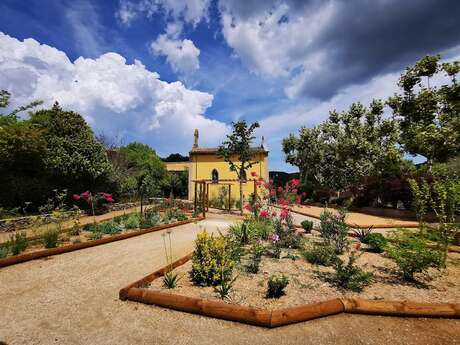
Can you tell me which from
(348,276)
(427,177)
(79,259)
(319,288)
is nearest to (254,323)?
(319,288)

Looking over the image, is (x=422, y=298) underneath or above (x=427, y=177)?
underneath

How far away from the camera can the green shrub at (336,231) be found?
20.2 feet

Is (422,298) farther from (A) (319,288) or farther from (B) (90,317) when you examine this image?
(B) (90,317)

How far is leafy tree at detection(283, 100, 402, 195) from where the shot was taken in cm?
1888

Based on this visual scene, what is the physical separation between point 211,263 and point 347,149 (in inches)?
756

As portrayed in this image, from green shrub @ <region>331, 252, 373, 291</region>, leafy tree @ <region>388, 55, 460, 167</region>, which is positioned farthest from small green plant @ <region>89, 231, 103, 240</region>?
leafy tree @ <region>388, 55, 460, 167</region>

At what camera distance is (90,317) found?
3322 millimetres

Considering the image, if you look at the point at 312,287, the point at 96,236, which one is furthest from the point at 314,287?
the point at 96,236

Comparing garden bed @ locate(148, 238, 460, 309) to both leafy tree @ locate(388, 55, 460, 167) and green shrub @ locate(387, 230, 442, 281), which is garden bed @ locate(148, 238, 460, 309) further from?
leafy tree @ locate(388, 55, 460, 167)

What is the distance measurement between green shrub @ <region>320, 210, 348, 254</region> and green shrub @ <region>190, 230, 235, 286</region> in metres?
3.05

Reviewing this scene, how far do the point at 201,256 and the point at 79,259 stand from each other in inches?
124

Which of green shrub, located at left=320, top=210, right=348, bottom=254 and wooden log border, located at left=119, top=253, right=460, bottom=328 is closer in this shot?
wooden log border, located at left=119, top=253, right=460, bottom=328

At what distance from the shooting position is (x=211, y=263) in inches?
167

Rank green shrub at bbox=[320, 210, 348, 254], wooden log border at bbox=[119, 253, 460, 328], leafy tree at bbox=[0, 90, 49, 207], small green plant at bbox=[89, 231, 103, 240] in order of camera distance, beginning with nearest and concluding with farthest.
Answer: wooden log border at bbox=[119, 253, 460, 328], green shrub at bbox=[320, 210, 348, 254], small green plant at bbox=[89, 231, 103, 240], leafy tree at bbox=[0, 90, 49, 207]
